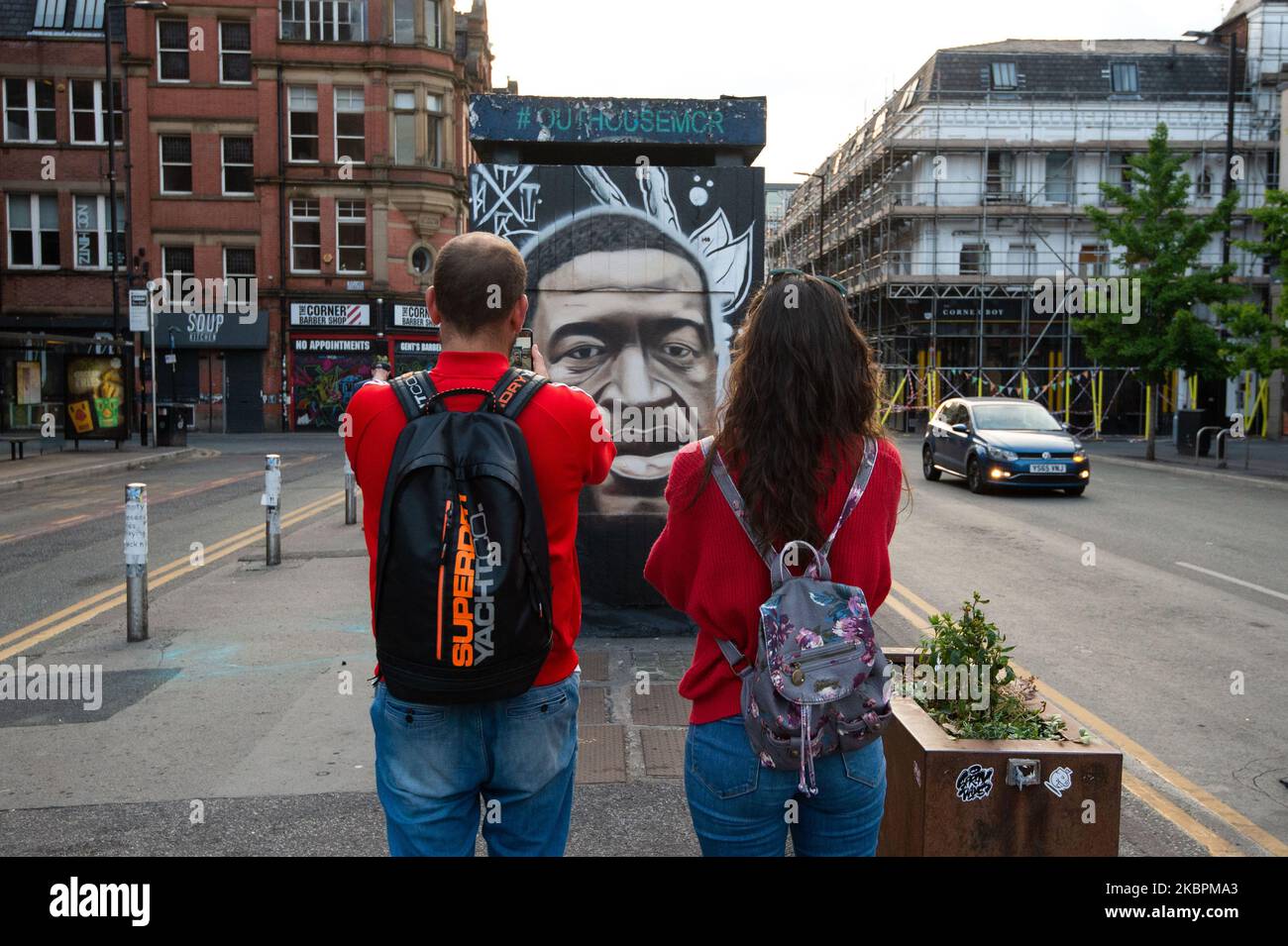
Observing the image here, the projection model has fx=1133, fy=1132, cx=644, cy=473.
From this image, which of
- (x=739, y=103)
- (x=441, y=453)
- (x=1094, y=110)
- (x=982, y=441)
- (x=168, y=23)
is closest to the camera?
(x=441, y=453)

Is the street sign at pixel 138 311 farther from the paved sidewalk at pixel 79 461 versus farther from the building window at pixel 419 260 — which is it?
the building window at pixel 419 260

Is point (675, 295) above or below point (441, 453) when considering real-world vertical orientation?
above

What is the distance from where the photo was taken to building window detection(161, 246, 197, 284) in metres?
39.2

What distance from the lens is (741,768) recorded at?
2508mm

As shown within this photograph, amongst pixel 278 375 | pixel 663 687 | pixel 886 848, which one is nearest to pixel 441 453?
pixel 886 848

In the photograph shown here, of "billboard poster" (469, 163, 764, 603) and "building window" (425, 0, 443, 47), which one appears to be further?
"building window" (425, 0, 443, 47)

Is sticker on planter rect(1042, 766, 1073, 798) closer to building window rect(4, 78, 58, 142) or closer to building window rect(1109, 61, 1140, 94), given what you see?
building window rect(4, 78, 58, 142)

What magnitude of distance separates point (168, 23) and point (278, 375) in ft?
41.4

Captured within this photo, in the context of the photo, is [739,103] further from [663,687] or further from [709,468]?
[709,468]

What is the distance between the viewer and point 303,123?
130 feet

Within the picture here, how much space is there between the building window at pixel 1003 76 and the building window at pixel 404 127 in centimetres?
2197

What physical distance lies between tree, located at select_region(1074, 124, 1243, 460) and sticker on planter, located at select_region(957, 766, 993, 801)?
2493 cm
